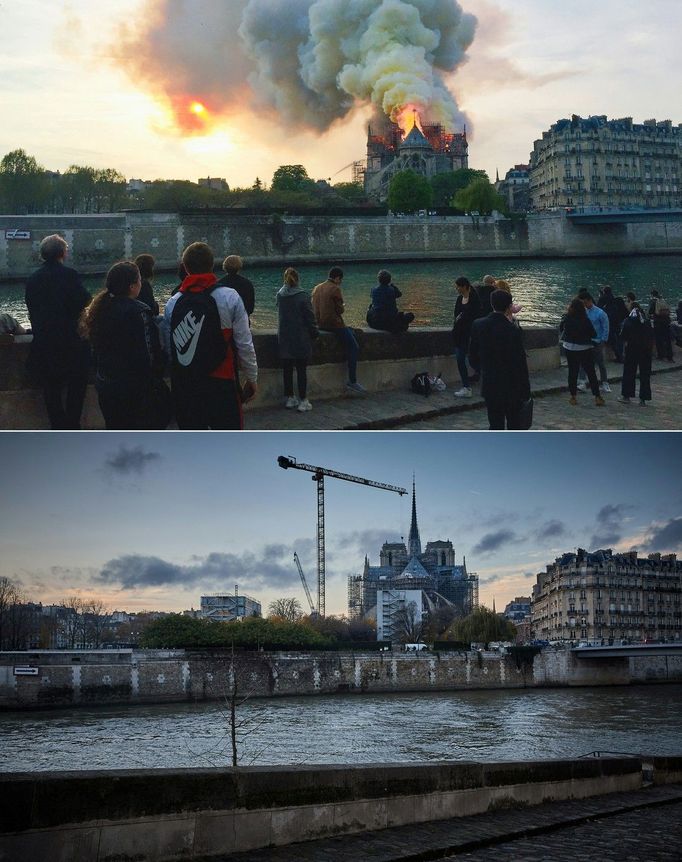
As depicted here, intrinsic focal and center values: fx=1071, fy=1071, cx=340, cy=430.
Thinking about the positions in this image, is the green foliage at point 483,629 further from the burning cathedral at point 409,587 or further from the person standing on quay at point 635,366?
the person standing on quay at point 635,366

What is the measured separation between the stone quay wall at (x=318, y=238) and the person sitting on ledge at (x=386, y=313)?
17.7 metres

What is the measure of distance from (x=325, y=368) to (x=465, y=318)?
32.4 inches

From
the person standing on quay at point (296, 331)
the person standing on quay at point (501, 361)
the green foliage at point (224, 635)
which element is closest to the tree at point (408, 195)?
the green foliage at point (224, 635)

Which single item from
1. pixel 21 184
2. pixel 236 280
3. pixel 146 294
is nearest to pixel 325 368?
pixel 236 280

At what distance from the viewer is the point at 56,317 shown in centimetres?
416

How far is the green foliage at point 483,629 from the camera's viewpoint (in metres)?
32.4

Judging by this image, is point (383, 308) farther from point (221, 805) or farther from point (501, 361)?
point (221, 805)

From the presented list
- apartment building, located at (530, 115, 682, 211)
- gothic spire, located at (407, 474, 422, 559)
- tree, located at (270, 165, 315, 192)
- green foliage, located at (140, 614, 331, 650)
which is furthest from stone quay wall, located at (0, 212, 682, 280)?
gothic spire, located at (407, 474, 422, 559)

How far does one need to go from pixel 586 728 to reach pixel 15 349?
10.7m

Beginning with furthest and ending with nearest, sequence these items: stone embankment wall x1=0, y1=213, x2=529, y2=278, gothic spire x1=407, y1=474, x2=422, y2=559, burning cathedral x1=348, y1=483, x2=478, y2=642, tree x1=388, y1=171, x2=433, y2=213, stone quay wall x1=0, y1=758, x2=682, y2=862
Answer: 1. gothic spire x1=407, y1=474, x2=422, y2=559
2. burning cathedral x1=348, y1=483, x2=478, y2=642
3. tree x1=388, y1=171, x2=433, y2=213
4. stone embankment wall x1=0, y1=213, x2=529, y2=278
5. stone quay wall x1=0, y1=758, x2=682, y2=862

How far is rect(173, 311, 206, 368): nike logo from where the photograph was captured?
3.69 meters

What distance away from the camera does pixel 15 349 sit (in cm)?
455

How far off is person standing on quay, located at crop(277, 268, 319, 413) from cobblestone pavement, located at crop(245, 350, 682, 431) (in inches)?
6.2

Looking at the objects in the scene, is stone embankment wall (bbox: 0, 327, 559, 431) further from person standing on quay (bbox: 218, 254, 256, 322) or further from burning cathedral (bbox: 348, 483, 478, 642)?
burning cathedral (bbox: 348, 483, 478, 642)
